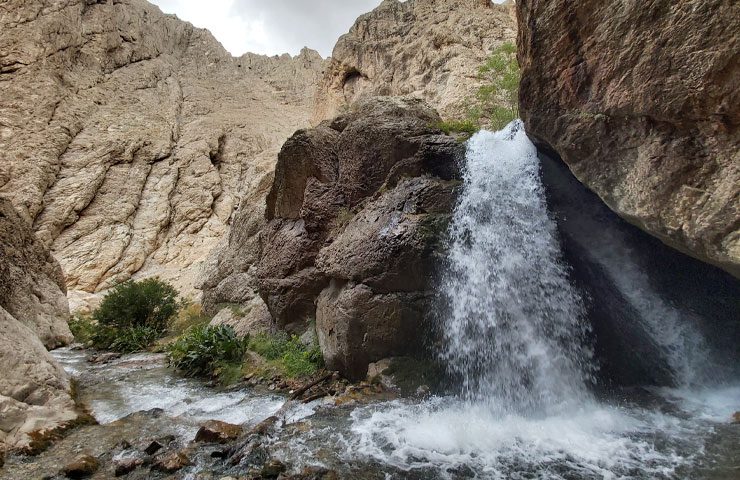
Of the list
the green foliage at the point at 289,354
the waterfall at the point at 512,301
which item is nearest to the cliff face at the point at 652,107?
the waterfall at the point at 512,301

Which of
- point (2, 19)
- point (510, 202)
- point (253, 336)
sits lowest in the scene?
point (253, 336)

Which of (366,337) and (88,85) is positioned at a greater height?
(88,85)

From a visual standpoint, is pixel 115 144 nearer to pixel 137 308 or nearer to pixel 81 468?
pixel 137 308

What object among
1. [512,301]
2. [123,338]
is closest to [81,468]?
[512,301]

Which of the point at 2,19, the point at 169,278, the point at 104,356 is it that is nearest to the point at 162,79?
the point at 2,19

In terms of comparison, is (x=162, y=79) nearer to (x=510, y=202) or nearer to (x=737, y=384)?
(x=510, y=202)

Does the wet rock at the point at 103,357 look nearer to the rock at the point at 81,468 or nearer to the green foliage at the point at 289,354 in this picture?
the green foliage at the point at 289,354

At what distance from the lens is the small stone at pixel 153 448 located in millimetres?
5895

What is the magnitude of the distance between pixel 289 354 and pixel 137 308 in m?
10.9

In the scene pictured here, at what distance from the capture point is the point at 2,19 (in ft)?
124

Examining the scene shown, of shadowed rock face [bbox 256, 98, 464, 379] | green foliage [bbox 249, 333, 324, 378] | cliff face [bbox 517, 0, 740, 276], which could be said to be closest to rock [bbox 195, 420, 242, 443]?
shadowed rock face [bbox 256, 98, 464, 379]

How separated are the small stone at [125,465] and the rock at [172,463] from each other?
27cm

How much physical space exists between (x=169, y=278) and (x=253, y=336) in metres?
20.9

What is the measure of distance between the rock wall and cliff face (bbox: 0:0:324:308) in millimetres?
12793
